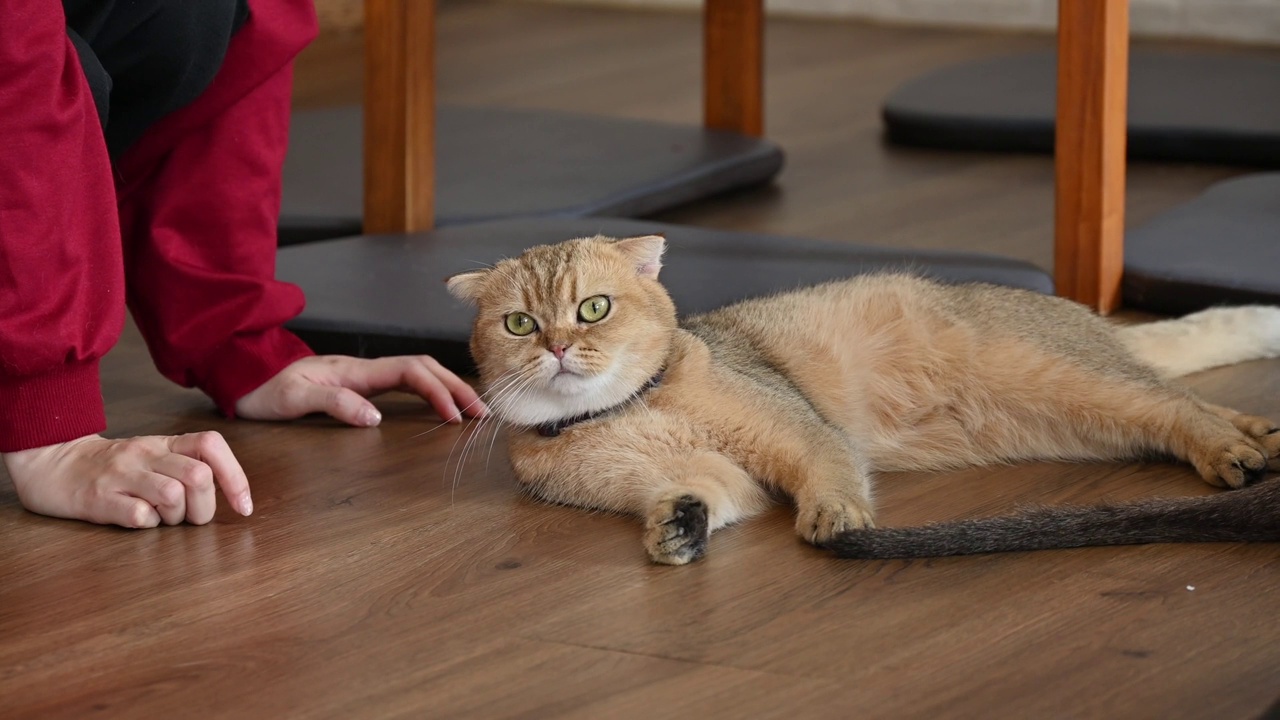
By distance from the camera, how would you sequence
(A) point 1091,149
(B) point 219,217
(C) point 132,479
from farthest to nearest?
1. (A) point 1091,149
2. (B) point 219,217
3. (C) point 132,479

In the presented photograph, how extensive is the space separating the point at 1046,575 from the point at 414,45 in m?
1.63

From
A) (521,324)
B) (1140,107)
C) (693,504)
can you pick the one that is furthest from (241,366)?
(1140,107)

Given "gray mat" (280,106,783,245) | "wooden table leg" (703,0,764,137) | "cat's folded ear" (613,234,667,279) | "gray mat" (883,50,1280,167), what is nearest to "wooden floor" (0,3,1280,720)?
"cat's folded ear" (613,234,667,279)

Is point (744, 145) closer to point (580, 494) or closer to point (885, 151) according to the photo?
point (885, 151)

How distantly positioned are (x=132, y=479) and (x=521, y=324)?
45 cm

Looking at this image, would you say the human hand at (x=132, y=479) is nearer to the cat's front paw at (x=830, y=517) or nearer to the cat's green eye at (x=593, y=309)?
the cat's green eye at (x=593, y=309)

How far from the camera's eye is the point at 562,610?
1440mm

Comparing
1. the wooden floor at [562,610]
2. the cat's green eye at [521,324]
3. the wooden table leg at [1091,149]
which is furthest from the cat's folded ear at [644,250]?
the wooden table leg at [1091,149]

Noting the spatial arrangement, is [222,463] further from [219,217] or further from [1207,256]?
[1207,256]

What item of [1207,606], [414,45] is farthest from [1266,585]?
[414,45]

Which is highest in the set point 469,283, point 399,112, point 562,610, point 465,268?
point 399,112

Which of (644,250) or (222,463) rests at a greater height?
(644,250)

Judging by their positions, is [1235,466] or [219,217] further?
[219,217]

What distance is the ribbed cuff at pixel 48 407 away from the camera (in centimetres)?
163
